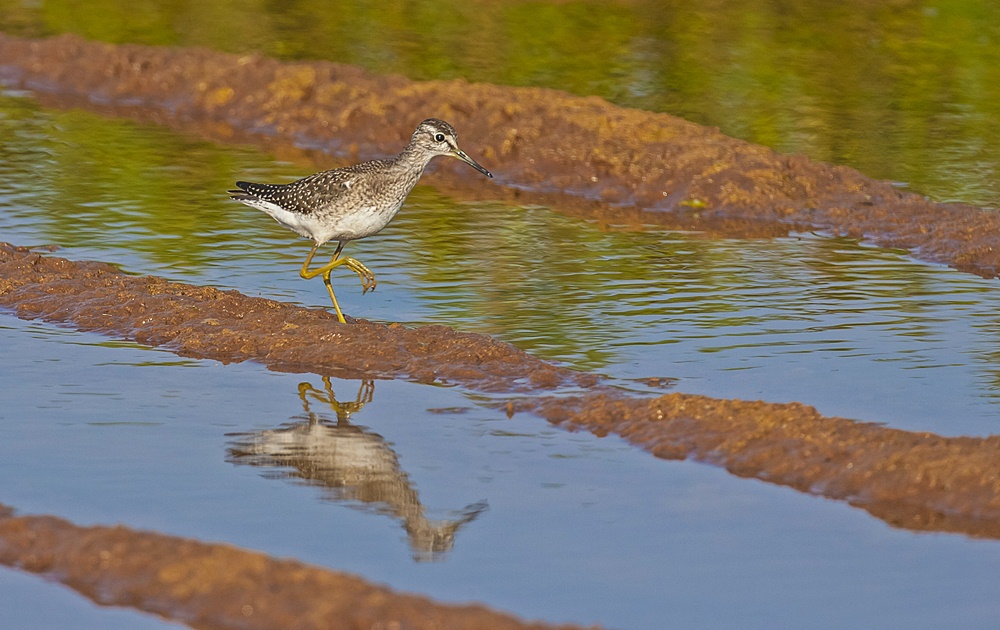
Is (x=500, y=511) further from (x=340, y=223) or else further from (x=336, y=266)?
(x=336, y=266)

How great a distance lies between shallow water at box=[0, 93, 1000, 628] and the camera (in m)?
6.09

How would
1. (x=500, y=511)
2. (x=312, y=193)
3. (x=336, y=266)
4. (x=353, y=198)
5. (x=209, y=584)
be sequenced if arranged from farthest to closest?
1. (x=336, y=266)
2. (x=312, y=193)
3. (x=353, y=198)
4. (x=500, y=511)
5. (x=209, y=584)

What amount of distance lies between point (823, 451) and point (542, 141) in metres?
7.72

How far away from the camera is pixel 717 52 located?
18.7 meters

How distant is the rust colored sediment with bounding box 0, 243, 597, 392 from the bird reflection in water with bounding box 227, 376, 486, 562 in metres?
0.65

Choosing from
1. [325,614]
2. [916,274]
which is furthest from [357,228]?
[325,614]

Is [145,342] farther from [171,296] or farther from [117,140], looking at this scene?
[117,140]

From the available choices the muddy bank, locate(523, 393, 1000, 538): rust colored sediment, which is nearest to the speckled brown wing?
locate(523, 393, 1000, 538): rust colored sediment

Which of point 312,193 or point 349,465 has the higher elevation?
point 312,193

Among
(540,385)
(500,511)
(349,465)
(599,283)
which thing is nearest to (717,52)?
(599,283)

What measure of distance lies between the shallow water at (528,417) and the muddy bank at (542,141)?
0.66m

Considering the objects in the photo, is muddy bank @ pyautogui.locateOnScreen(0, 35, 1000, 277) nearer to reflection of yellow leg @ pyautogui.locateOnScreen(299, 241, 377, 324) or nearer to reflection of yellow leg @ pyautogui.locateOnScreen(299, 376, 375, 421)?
reflection of yellow leg @ pyautogui.locateOnScreen(299, 241, 377, 324)

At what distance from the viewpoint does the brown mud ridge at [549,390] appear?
696cm

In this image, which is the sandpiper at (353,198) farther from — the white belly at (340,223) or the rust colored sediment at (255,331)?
the rust colored sediment at (255,331)
